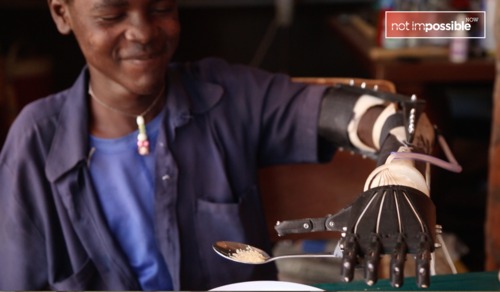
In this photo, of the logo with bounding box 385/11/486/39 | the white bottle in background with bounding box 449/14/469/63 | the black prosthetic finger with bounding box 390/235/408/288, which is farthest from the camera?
the white bottle in background with bounding box 449/14/469/63

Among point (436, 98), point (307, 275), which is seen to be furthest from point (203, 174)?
point (436, 98)

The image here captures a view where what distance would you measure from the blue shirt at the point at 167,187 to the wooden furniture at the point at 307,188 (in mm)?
83

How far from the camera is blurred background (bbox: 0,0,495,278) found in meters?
2.05

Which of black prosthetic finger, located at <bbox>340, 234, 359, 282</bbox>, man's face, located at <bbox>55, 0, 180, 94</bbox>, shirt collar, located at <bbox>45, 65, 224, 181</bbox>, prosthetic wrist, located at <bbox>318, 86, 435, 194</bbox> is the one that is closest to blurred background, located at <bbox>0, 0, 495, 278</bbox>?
prosthetic wrist, located at <bbox>318, 86, 435, 194</bbox>

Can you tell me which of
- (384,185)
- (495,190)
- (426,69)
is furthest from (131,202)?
(426,69)

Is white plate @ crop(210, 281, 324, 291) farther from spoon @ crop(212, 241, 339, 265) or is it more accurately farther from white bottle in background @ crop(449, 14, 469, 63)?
white bottle in background @ crop(449, 14, 469, 63)

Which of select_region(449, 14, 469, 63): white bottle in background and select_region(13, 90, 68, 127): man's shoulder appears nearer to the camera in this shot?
select_region(13, 90, 68, 127): man's shoulder

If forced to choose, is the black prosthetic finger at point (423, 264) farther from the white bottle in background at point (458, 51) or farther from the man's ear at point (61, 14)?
the white bottle in background at point (458, 51)

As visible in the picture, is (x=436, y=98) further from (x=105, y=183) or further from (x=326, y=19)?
(x=326, y=19)

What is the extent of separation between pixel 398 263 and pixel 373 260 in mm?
22

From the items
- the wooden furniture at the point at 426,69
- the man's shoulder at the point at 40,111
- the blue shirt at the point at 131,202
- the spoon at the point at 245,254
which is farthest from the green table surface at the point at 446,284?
the wooden furniture at the point at 426,69

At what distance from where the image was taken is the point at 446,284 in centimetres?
83

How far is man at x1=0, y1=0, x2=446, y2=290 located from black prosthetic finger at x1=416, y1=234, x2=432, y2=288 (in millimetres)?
310

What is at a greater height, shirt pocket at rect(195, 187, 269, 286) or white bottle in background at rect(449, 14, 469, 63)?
white bottle in background at rect(449, 14, 469, 63)
